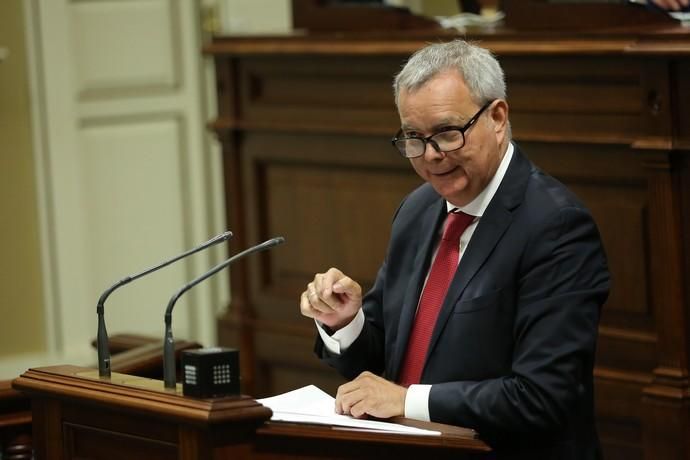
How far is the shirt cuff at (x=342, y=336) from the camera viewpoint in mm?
2650

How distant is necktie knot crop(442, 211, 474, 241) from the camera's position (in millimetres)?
2607

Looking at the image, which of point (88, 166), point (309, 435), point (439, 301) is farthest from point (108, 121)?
point (309, 435)

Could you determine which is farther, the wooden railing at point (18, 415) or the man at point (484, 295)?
the wooden railing at point (18, 415)

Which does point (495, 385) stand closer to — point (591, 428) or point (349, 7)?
point (591, 428)

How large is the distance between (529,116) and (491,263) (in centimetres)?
122

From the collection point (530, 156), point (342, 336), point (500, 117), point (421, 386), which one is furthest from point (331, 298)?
point (530, 156)

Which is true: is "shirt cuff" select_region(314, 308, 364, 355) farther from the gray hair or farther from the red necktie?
the gray hair

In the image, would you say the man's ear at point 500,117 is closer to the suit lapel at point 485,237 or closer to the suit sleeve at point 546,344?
the suit lapel at point 485,237

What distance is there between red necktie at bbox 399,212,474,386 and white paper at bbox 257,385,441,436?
0.77 feet

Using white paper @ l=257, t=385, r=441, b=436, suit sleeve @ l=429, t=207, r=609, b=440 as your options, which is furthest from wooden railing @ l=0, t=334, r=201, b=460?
suit sleeve @ l=429, t=207, r=609, b=440

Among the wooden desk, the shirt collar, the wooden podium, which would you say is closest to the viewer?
the wooden podium

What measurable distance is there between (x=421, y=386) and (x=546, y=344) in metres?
0.25

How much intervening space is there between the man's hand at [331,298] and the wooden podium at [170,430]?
0.41m

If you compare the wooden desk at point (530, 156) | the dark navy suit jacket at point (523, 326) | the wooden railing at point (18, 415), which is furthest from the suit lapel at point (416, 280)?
the wooden desk at point (530, 156)
